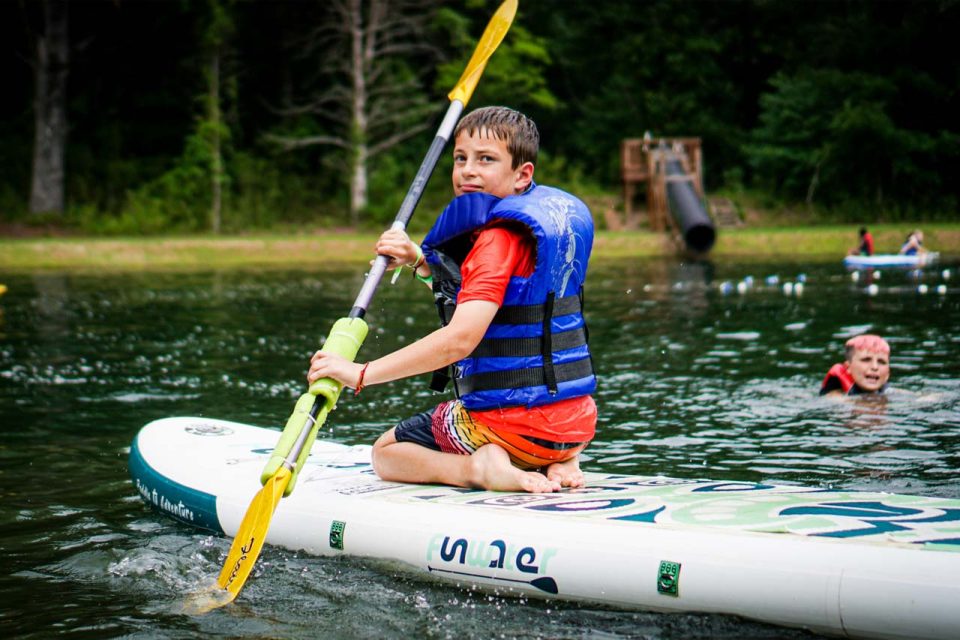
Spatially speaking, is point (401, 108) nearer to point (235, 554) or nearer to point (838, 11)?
point (838, 11)

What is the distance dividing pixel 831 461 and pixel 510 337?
2.91 m

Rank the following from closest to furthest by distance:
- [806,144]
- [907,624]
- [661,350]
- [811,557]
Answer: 1. [907,624]
2. [811,557]
3. [661,350]
4. [806,144]

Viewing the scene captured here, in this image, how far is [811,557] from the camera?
3.53 meters

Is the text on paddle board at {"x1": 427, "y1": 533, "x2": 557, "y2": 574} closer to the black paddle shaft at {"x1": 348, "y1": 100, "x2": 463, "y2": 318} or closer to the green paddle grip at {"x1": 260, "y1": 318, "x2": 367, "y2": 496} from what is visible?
the green paddle grip at {"x1": 260, "y1": 318, "x2": 367, "y2": 496}

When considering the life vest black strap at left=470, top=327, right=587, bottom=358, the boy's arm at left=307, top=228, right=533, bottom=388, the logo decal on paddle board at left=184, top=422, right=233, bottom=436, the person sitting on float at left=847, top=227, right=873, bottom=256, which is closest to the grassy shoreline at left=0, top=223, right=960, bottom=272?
the person sitting on float at left=847, top=227, right=873, bottom=256

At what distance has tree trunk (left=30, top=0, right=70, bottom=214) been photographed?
1126 inches

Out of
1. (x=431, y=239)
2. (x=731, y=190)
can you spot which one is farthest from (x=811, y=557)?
(x=731, y=190)

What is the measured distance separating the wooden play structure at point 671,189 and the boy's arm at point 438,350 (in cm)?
2016

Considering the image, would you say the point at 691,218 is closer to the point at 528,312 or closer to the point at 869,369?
the point at 869,369

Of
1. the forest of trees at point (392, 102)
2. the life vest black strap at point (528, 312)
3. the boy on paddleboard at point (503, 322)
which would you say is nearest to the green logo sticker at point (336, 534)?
the boy on paddleboard at point (503, 322)

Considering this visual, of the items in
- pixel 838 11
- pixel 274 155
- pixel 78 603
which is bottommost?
pixel 78 603

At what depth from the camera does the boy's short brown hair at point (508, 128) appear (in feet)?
13.8

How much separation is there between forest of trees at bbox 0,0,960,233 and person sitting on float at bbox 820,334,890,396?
22.4 m

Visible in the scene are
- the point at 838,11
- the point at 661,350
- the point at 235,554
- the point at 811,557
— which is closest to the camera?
the point at 811,557
